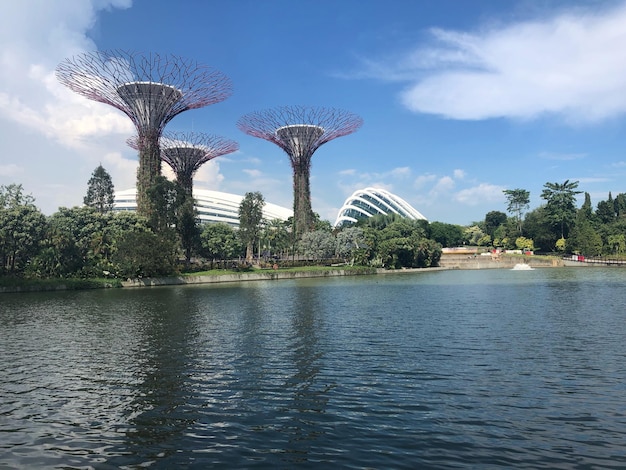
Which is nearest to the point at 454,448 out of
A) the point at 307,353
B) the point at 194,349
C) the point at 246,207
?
the point at 307,353

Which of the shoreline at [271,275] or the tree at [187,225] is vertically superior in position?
the tree at [187,225]

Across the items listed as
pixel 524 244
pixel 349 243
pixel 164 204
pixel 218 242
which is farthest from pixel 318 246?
pixel 524 244

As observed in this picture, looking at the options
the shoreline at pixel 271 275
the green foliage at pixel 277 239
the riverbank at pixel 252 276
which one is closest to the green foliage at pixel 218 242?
the green foliage at pixel 277 239

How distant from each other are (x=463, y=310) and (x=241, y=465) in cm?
2445

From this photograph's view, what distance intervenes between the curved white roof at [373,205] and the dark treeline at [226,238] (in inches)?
1040

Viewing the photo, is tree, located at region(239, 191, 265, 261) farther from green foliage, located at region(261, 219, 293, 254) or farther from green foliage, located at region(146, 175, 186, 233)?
green foliage, located at region(261, 219, 293, 254)

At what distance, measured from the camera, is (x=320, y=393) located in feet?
45.1

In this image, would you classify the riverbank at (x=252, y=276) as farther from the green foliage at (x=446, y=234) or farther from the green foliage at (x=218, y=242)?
the green foliage at (x=446, y=234)

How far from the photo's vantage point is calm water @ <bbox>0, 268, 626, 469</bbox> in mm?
9734

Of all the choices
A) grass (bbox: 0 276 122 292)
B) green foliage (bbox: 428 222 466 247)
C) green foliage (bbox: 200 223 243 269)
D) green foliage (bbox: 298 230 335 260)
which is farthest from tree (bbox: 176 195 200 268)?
green foliage (bbox: 428 222 466 247)

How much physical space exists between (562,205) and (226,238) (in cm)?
8743

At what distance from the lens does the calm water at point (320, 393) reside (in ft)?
31.9

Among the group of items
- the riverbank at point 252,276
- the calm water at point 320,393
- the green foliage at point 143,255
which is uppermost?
the green foliage at point 143,255

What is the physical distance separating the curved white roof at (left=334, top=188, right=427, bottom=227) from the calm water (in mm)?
158525
